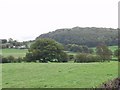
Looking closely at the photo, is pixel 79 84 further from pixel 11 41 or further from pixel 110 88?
pixel 11 41

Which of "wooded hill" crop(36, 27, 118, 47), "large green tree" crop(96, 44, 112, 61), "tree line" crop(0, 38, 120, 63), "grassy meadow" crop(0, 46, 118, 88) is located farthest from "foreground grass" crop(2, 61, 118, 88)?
"wooded hill" crop(36, 27, 118, 47)

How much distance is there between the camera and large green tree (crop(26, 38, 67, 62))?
5828 centimetres

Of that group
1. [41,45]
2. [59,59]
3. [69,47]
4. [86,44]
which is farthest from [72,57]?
[86,44]

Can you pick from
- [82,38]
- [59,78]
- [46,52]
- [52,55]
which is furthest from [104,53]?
[59,78]

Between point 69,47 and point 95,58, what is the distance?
913 inches

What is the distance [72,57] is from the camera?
6125 cm

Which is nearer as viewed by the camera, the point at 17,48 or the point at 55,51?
the point at 55,51

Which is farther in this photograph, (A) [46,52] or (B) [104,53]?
(B) [104,53]

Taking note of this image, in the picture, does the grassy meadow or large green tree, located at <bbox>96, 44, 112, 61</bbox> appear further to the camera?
large green tree, located at <bbox>96, 44, 112, 61</bbox>

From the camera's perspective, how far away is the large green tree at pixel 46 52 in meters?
58.3

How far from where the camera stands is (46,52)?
6062 cm

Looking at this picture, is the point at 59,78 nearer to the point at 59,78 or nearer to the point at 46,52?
the point at 59,78

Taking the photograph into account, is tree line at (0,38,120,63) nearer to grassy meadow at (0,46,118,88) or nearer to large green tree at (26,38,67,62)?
large green tree at (26,38,67,62)

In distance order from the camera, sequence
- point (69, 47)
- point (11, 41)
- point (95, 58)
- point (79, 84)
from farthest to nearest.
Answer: point (11, 41) < point (69, 47) < point (95, 58) < point (79, 84)
